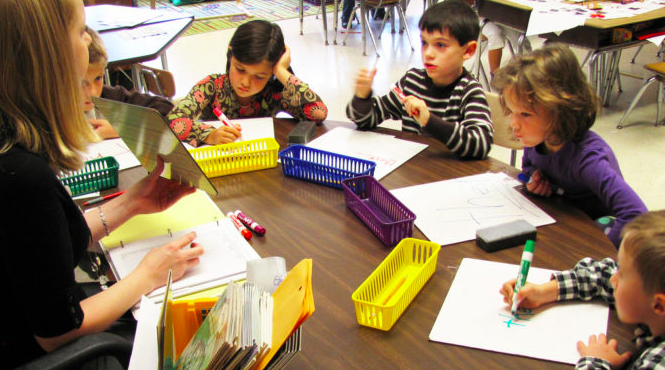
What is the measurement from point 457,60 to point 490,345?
115cm

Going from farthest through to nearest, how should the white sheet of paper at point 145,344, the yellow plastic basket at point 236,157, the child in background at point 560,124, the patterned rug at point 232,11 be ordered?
the patterned rug at point 232,11 → the yellow plastic basket at point 236,157 → the child in background at point 560,124 → the white sheet of paper at point 145,344

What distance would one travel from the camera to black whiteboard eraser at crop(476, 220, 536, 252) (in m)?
1.12

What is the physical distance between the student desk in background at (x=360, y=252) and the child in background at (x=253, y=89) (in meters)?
0.43

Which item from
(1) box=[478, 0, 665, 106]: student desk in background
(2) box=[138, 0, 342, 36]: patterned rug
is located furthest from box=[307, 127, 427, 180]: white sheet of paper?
(2) box=[138, 0, 342, 36]: patterned rug

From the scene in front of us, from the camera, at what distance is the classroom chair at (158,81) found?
106 inches

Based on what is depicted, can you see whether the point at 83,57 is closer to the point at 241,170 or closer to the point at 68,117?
the point at 68,117

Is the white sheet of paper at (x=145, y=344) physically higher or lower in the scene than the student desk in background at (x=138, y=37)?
lower

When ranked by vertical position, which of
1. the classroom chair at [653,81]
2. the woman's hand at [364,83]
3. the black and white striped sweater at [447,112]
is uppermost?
the woman's hand at [364,83]

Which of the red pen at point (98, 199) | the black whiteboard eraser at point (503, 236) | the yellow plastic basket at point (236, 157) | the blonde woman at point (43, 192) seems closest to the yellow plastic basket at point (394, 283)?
the black whiteboard eraser at point (503, 236)

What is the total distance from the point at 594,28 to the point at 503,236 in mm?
2657

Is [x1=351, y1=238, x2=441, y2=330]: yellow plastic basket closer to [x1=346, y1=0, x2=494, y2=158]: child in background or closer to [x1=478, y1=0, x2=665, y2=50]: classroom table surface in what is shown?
[x1=346, y1=0, x2=494, y2=158]: child in background

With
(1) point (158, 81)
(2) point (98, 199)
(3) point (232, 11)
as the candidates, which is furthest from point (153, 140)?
(3) point (232, 11)

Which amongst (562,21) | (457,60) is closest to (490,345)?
(457,60)

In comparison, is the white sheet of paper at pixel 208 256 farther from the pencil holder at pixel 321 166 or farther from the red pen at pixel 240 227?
the pencil holder at pixel 321 166
